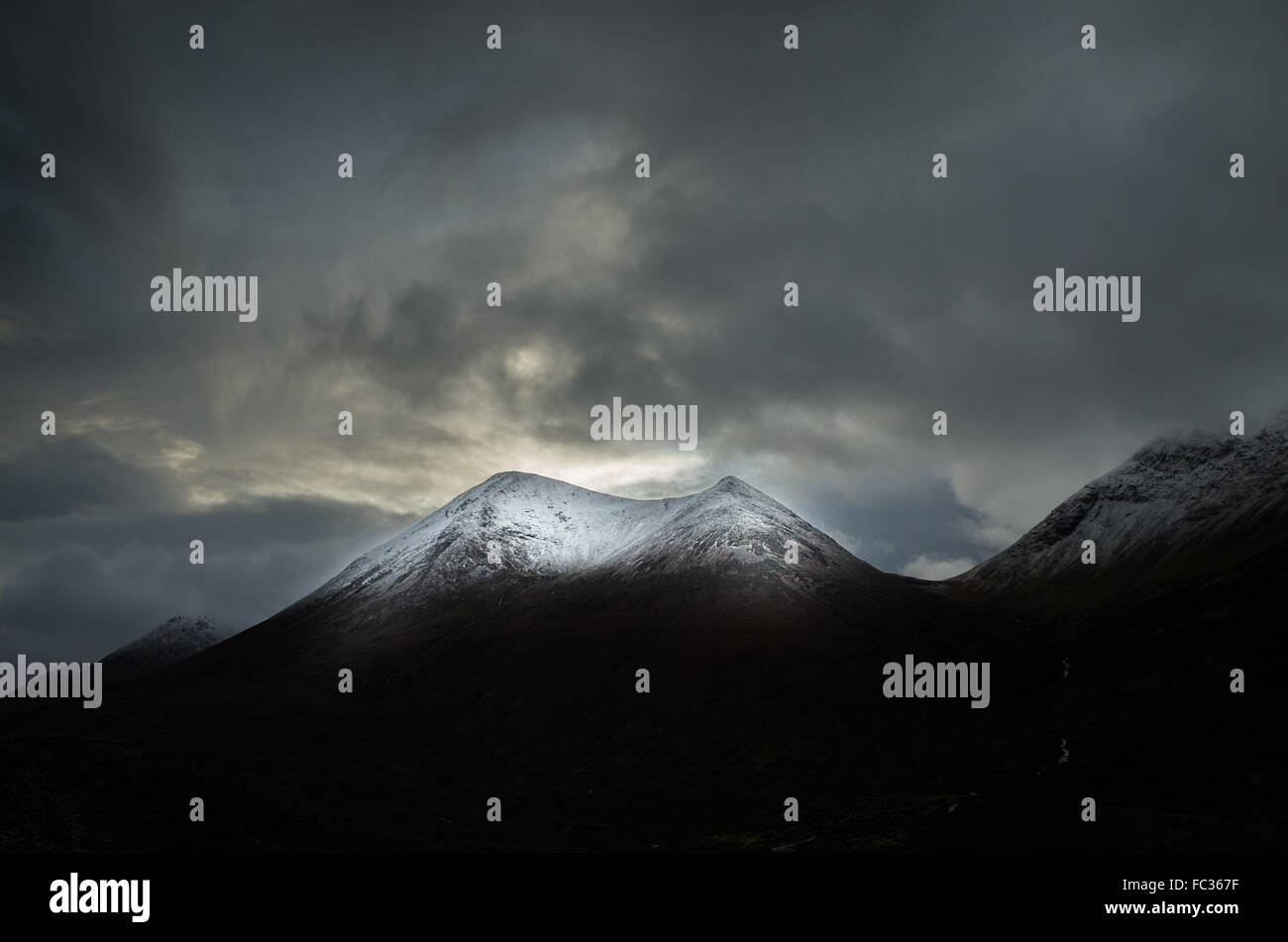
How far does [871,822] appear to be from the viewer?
11725 cm

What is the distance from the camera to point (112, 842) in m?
58.1
